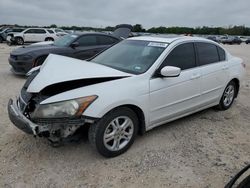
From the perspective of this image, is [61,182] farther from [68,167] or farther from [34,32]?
[34,32]

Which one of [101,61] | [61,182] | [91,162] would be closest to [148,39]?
[101,61]

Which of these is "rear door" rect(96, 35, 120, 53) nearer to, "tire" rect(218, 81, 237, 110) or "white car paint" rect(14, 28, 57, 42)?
"tire" rect(218, 81, 237, 110)

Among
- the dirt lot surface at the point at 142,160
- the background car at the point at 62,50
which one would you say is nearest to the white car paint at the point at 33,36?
the background car at the point at 62,50

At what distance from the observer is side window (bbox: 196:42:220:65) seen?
4.49m

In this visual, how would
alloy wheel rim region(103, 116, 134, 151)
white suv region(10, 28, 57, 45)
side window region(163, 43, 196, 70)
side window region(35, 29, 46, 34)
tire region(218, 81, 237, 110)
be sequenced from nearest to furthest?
alloy wheel rim region(103, 116, 134, 151)
side window region(163, 43, 196, 70)
tire region(218, 81, 237, 110)
white suv region(10, 28, 57, 45)
side window region(35, 29, 46, 34)

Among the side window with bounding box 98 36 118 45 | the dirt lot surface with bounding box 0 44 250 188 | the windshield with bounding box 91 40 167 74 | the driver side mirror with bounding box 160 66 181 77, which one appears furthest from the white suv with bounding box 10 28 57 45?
the driver side mirror with bounding box 160 66 181 77

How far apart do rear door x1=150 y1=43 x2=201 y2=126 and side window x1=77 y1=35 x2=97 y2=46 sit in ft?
16.2

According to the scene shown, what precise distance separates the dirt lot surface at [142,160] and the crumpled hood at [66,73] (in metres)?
0.91

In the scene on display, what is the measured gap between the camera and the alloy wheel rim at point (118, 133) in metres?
3.25

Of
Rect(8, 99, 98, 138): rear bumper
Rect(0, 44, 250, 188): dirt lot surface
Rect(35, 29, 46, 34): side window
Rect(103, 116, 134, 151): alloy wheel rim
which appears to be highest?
Rect(35, 29, 46, 34): side window

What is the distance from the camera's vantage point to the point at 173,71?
11.7 ft

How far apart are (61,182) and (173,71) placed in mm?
1964

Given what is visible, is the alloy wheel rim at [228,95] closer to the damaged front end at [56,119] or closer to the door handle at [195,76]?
the door handle at [195,76]

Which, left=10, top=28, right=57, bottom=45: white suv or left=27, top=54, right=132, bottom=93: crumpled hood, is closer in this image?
left=27, top=54, right=132, bottom=93: crumpled hood
